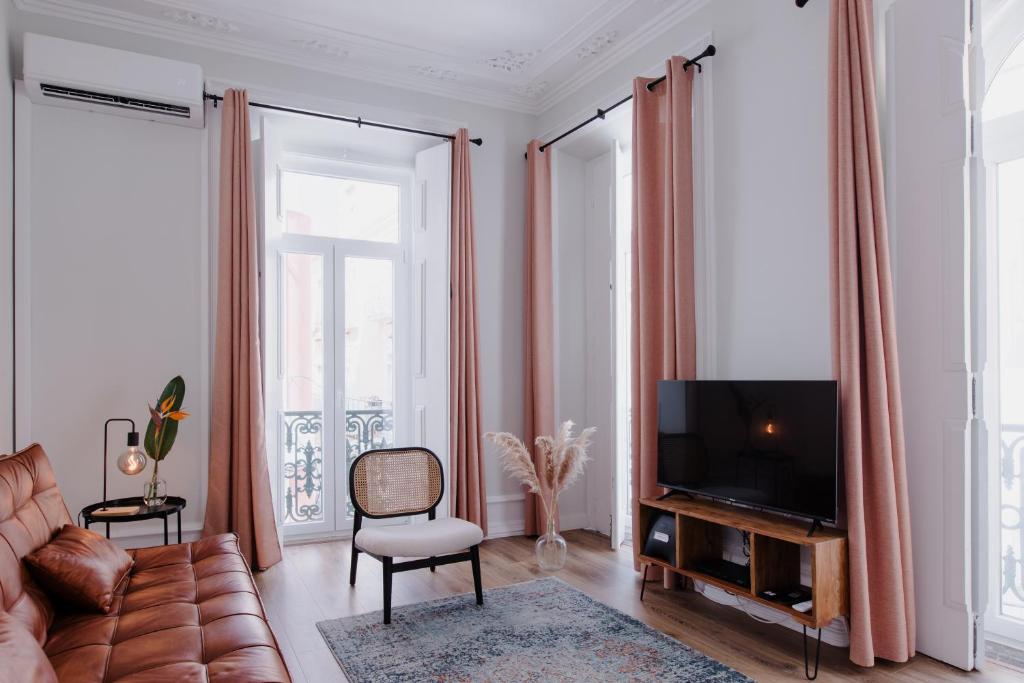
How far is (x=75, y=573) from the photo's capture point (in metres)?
2.12

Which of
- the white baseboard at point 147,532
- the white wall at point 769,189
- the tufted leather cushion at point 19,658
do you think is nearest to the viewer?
the tufted leather cushion at point 19,658

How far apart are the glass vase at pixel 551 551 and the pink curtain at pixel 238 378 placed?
A: 4.94ft

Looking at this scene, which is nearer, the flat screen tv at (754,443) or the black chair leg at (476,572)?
the flat screen tv at (754,443)

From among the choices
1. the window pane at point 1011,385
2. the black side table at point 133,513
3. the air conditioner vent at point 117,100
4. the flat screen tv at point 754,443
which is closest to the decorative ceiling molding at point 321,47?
the air conditioner vent at point 117,100

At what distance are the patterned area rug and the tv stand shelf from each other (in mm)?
328

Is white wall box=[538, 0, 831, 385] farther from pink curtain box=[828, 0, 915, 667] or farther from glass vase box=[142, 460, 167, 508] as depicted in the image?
glass vase box=[142, 460, 167, 508]

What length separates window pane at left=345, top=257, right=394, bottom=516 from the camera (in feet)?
15.6

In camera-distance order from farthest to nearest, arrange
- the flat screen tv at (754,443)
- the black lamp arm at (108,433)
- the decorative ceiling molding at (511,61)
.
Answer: the decorative ceiling molding at (511,61) < the black lamp arm at (108,433) < the flat screen tv at (754,443)

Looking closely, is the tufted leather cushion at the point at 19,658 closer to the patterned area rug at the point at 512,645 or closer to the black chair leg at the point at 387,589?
the patterned area rug at the point at 512,645

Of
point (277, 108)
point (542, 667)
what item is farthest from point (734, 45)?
point (542, 667)

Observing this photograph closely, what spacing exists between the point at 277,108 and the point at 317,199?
74cm

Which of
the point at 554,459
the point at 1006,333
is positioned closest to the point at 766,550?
the point at 554,459

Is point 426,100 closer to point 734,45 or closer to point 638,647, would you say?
point 734,45

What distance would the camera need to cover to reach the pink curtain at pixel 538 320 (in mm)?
4676
